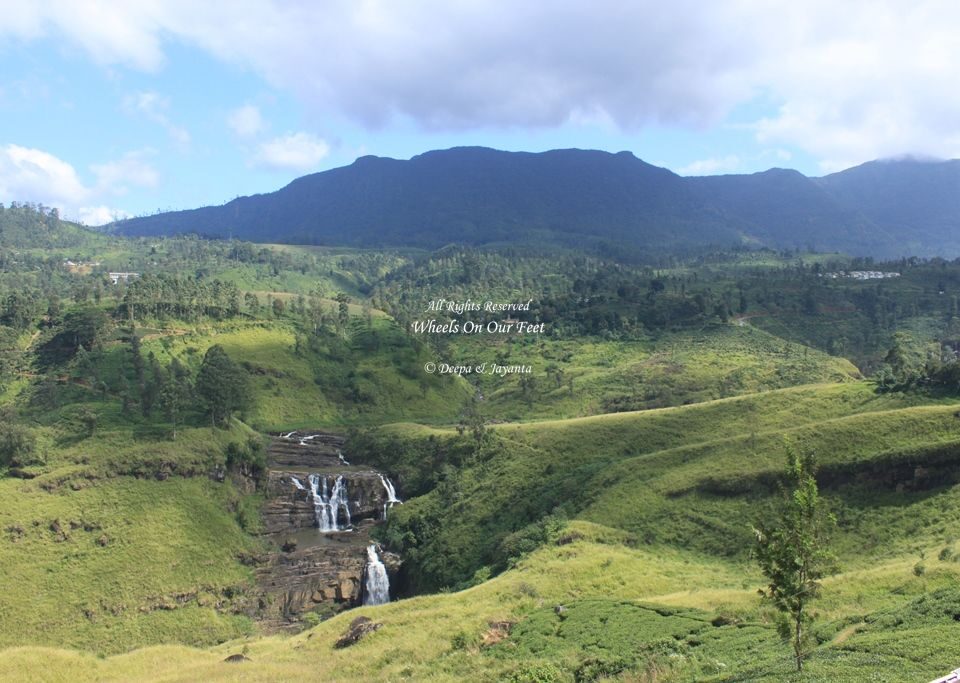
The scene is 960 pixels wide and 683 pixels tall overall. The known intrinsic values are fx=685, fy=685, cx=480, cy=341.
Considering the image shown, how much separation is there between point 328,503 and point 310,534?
5.03 m

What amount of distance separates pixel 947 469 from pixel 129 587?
258 ft

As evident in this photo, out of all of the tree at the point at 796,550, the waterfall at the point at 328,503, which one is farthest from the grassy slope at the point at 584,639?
the waterfall at the point at 328,503

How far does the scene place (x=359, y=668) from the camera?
41344mm

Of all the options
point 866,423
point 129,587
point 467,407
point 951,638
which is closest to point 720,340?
point 467,407

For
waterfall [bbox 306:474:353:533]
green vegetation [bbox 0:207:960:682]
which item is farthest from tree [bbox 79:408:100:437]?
waterfall [bbox 306:474:353:533]

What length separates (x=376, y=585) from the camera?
76750mm

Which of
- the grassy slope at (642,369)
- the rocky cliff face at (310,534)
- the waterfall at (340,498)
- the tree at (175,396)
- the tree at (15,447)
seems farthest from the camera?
the grassy slope at (642,369)

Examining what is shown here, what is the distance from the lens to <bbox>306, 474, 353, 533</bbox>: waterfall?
298 feet

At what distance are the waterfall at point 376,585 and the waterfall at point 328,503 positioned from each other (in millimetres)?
13193

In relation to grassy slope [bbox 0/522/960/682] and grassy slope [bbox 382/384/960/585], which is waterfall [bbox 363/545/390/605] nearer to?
grassy slope [bbox 382/384/960/585]

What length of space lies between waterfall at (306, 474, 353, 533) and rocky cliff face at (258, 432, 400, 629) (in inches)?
9.4

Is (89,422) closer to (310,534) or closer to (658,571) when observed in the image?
(310,534)

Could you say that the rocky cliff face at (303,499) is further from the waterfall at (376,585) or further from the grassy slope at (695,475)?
the waterfall at (376,585)

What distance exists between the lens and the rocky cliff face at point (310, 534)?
74.2 metres
